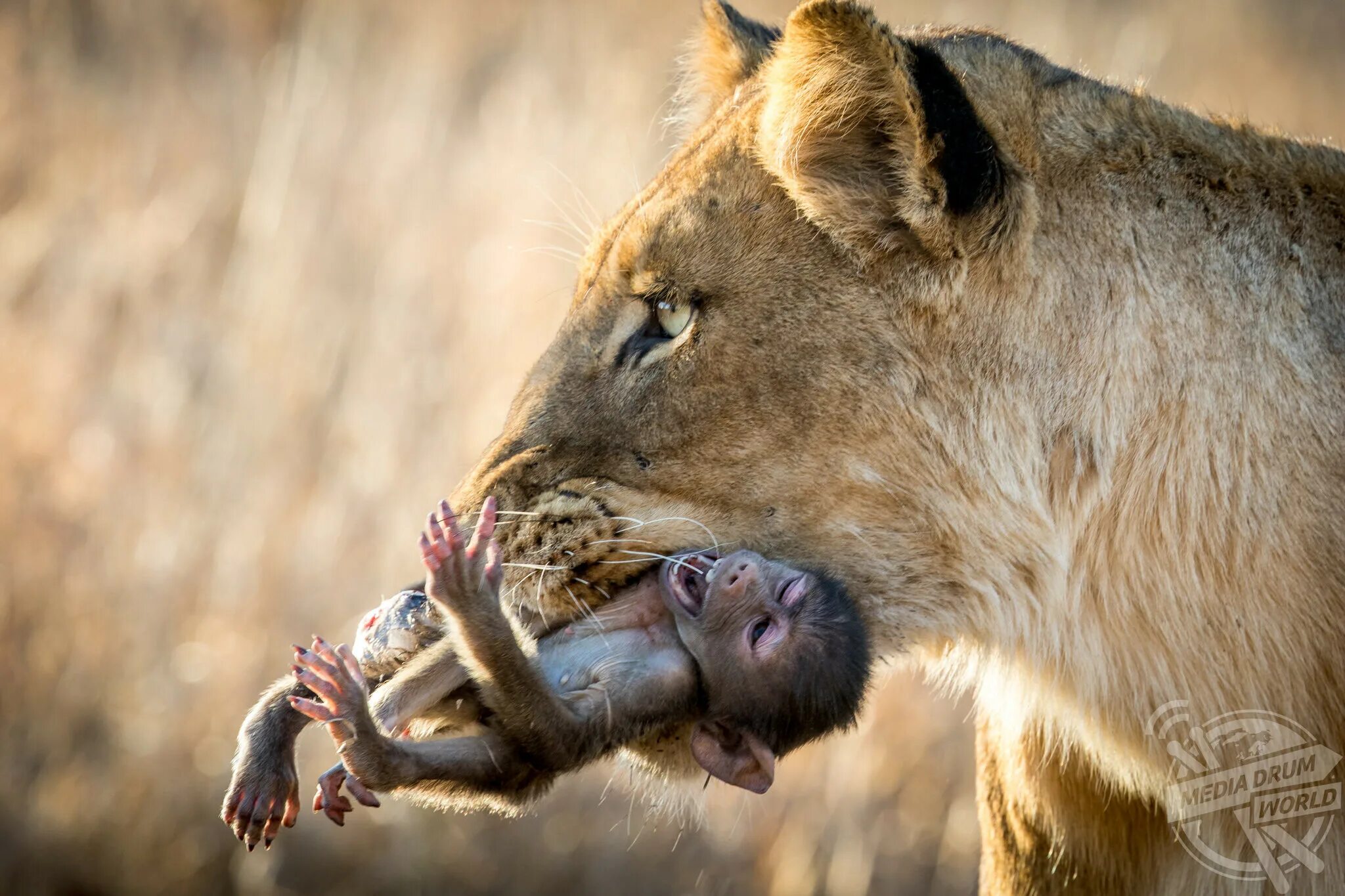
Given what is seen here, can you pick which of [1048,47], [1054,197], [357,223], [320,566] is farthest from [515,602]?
[1048,47]

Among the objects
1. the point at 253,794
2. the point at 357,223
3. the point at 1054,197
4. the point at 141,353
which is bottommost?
the point at 253,794

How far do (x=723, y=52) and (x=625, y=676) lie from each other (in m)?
1.52

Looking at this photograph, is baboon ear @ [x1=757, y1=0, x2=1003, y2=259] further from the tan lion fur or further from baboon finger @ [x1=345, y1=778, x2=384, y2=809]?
baboon finger @ [x1=345, y1=778, x2=384, y2=809]

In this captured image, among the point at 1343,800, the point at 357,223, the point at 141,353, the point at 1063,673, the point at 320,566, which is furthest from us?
the point at 357,223

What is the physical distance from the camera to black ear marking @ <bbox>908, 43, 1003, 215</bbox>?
1.92m

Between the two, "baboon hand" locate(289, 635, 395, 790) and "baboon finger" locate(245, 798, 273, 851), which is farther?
"baboon finger" locate(245, 798, 273, 851)

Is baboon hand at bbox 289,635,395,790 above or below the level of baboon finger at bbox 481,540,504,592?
below

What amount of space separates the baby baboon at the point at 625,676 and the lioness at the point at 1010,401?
9cm

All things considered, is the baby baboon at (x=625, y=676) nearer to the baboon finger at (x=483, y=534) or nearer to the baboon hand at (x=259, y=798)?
the baboon finger at (x=483, y=534)

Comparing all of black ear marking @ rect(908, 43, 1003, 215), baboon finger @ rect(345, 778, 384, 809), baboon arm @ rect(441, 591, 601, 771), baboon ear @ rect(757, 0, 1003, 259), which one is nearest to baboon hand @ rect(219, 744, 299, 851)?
baboon finger @ rect(345, 778, 384, 809)

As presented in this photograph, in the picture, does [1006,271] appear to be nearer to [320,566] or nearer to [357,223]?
[320,566]

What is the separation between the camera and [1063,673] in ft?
7.02

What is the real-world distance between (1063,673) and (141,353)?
13.3ft

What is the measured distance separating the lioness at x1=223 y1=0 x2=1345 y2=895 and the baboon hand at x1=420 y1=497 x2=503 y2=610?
24cm
